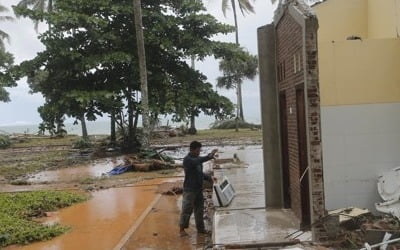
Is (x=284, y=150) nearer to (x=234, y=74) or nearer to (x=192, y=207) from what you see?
(x=192, y=207)

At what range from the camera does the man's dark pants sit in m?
8.90

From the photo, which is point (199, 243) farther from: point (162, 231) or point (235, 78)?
point (235, 78)

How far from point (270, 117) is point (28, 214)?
5707 millimetres

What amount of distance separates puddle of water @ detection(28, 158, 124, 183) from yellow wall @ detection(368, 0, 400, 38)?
11.4m

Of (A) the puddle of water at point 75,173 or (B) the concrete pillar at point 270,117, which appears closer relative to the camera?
(B) the concrete pillar at point 270,117

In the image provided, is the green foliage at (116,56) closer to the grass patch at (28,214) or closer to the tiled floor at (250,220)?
the grass patch at (28,214)

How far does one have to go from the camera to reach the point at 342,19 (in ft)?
35.5

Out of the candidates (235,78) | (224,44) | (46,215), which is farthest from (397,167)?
(235,78)

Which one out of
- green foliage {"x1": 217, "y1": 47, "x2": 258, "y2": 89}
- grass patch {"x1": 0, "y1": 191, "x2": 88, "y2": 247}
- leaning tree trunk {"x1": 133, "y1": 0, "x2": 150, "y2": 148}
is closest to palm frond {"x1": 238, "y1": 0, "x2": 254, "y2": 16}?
green foliage {"x1": 217, "y1": 47, "x2": 258, "y2": 89}

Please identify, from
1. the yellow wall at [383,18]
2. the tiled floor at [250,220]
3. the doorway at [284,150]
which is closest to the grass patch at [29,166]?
the tiled floor at [250,220]

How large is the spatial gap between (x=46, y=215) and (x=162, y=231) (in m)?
3.30

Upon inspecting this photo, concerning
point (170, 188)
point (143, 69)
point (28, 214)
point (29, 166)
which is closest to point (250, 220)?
point (28, 214)

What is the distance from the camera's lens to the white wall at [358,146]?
7711 millimetres

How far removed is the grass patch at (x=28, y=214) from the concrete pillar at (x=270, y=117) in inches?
160
